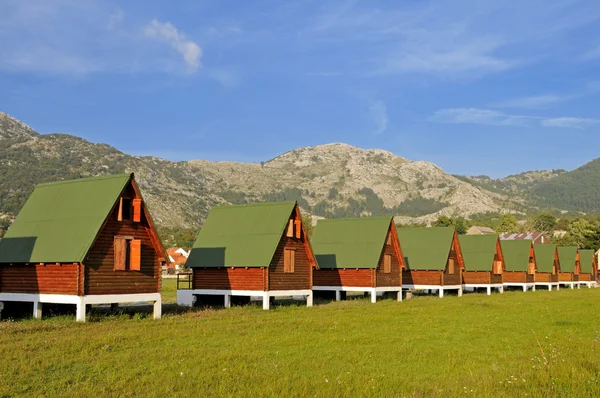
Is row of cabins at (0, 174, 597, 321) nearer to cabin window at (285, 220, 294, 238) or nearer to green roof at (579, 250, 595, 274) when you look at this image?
cabin window at (285, 220, 294, 238)

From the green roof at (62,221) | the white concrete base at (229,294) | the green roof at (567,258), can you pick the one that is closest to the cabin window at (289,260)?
the white concrete base at (229,294)

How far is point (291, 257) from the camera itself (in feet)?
142

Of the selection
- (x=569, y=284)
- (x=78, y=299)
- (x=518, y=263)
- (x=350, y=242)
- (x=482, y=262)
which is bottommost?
(x=569, y=284)

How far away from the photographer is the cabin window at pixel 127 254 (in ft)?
104

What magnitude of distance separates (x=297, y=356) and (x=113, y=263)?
47.5ft

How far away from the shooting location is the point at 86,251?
97.9ft

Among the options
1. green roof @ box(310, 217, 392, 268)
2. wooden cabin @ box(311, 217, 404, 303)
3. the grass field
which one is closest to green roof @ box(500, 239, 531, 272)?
wooden cabin @ box(311, 217, 404, 303)

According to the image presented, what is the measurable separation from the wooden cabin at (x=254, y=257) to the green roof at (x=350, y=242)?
755cm

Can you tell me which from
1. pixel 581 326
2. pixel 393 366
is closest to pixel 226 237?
pixel 581 326

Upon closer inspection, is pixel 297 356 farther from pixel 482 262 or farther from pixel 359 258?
pixel 482 262

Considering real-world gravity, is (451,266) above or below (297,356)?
above

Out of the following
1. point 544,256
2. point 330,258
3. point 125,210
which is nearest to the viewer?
point 125,210

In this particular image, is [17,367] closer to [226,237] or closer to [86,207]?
[86,207]

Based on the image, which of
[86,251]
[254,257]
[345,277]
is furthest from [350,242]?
[86,251]
